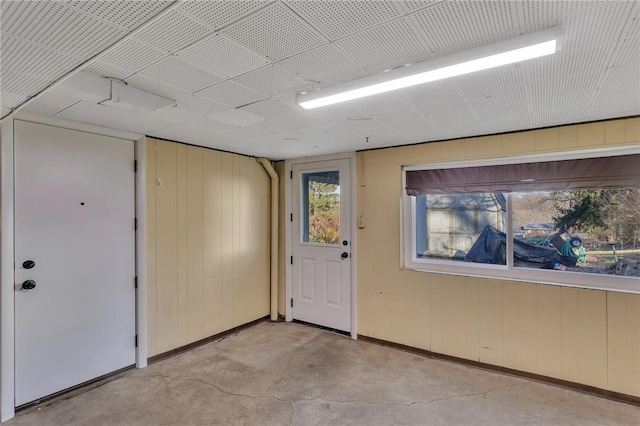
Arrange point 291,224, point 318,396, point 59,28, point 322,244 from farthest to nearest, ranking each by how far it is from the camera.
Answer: point 291,224, point 322,244, point 318,396, point 59,28

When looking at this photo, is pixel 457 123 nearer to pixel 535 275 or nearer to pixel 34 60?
pixel 535 275

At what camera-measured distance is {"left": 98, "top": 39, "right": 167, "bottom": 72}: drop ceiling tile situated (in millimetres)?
1546

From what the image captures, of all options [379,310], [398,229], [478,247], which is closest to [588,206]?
[478,247]

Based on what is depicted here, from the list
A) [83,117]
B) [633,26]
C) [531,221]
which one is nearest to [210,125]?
[83,117]

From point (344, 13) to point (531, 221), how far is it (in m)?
2.75

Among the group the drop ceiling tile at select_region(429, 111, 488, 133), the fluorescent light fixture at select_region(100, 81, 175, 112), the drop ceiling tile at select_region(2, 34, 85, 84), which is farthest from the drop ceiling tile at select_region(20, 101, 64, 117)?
the drop ceiling tile at select_region(429, 111, 488, 133)

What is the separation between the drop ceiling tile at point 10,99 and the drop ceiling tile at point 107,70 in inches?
21.8

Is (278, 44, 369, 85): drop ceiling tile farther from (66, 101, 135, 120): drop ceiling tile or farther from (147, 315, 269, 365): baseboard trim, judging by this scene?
(147, 315, 269, 365): baseboard trim

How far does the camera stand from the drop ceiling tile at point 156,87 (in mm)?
1919

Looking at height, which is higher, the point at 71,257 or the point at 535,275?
the point at 71,257

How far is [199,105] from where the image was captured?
235 centimetres

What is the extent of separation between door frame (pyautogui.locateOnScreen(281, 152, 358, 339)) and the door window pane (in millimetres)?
192

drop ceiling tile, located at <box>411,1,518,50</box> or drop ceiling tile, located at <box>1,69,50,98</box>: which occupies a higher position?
drop ceiling tile, located at <box>411,1,518,50</box>

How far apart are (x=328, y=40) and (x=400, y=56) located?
402 mm
